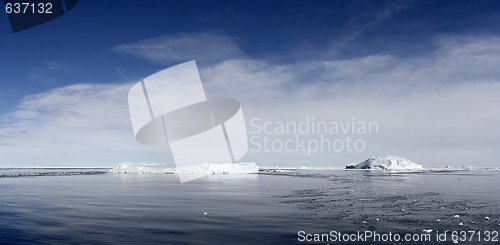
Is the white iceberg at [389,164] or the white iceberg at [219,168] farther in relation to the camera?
the white iceberg at [389,164]

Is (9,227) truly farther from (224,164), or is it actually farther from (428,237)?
(224,164)

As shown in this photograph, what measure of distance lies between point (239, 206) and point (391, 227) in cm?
987

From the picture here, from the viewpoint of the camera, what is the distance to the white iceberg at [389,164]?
141750 millimetres

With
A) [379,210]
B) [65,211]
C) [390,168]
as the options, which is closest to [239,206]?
[379,210]

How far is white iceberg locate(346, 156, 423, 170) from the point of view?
142 meters

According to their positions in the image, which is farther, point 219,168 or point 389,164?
point 389,164

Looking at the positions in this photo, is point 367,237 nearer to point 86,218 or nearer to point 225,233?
point 225,233

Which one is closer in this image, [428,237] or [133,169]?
[428,237]

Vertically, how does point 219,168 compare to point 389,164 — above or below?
above

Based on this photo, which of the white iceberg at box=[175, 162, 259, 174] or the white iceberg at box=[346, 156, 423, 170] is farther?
the white iceberg at box=[346, 156, 423, 170]

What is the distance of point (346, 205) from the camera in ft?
65.2

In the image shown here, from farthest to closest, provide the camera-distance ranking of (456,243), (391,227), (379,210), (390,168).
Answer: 1. (390,168)
2. (379,210)
3. (391,227)
4. (456,243)

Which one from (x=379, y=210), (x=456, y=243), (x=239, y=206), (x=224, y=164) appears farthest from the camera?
(x=224, y=164)

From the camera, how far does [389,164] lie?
143375 millimetres
